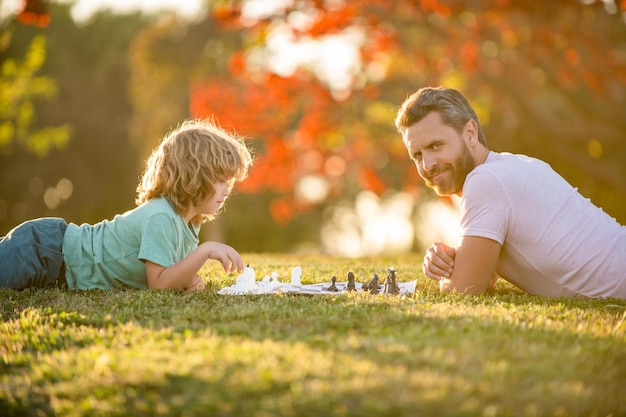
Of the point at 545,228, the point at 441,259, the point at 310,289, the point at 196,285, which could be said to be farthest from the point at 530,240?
the point at 196,285

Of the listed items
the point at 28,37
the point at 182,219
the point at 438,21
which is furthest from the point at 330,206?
the point at 182,219

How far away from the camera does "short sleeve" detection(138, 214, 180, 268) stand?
532 cm

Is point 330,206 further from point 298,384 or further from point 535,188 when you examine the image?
point 298,384

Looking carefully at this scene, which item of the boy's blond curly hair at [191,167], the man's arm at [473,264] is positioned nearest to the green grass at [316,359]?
the man's arm at [473,264]

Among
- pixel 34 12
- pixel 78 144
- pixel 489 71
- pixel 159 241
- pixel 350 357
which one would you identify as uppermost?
pixel 34 12

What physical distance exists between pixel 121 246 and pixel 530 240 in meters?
3.17

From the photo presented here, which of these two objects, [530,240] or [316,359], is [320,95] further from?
[316,359]

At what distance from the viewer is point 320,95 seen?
17984mm

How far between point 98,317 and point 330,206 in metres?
33.8

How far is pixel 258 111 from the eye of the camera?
19.5 metres

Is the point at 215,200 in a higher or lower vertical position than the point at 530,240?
higher

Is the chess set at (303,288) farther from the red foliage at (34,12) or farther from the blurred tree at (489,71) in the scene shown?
the blurred tree at (489,71)

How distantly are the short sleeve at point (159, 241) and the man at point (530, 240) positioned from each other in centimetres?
198

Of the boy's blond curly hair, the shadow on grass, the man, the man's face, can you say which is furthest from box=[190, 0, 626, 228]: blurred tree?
the shadow on grass
